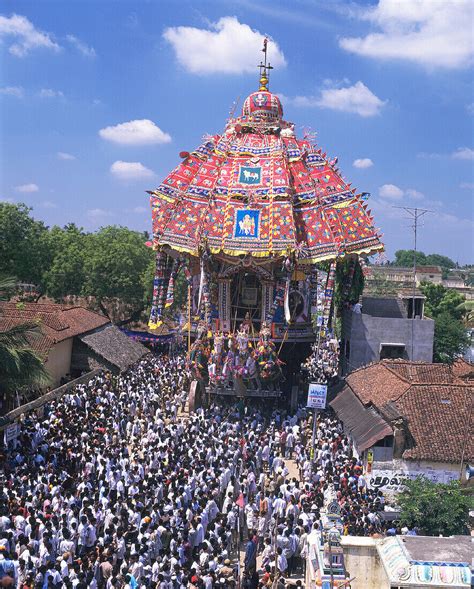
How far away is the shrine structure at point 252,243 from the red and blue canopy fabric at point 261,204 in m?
0.04

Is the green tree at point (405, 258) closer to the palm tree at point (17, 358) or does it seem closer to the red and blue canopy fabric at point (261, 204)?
the red and blue canopy fabric at point (261, 204)

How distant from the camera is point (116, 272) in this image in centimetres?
4494

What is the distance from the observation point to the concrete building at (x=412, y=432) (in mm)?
17734

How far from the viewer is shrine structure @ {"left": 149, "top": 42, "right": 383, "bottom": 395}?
27.2m

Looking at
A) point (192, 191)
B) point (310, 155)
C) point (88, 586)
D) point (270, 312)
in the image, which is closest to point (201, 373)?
point (270, 312)

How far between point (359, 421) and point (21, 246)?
99.0ft

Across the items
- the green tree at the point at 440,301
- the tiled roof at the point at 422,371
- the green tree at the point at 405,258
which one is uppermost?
the green tree at the point at 405,258

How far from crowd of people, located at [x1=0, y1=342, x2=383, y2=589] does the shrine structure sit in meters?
3.74

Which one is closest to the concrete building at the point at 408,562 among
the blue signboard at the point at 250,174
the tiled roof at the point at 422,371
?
the tiled roof at the point at 422,371

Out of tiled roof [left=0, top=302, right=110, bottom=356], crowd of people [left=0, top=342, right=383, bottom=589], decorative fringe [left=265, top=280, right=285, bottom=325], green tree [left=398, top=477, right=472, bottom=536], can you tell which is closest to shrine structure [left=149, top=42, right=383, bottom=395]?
decorative fringe [left=265, top=280, right=285, bottom=325]

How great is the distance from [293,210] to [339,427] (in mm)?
9531

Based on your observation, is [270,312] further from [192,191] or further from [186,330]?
[192,191]

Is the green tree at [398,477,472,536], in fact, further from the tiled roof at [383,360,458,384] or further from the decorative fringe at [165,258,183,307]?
the decorative fringe at [165,258,183,307]

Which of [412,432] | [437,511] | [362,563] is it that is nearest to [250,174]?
[412,432]
